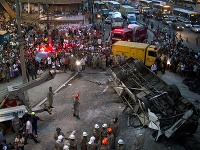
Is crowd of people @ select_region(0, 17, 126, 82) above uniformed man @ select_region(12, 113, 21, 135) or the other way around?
above

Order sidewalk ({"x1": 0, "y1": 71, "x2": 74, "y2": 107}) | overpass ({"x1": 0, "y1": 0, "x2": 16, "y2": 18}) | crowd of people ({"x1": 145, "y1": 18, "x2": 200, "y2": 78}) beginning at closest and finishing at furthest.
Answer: sidewalk ({"x1": 0, "y1": 71, "x2": 74, "y2": 107}) < crowd of people ({"x1": 145, "y1": 18, "x2": 200, "y2": 78}) < overpass ({"x1": 0, "y1": 0, "x2": 16, "y2": 18})

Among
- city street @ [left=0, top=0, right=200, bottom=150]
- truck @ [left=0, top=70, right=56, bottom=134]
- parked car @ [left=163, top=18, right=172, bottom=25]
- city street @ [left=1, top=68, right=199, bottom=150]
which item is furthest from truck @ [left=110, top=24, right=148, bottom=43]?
truck @ [left=0, top=70, right=56, bottom=134]

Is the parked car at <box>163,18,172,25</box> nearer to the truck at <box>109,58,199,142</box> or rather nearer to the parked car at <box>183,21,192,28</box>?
the parked car at <box>183,21,192,28</box>

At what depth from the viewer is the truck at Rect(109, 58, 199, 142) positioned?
549 inches

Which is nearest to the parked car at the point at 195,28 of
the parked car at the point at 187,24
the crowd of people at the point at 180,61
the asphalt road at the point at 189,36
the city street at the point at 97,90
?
the asphalt road at the point at 189,36

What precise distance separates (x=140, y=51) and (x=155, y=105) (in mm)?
12788

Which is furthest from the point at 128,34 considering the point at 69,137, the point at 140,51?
the point at 69,137

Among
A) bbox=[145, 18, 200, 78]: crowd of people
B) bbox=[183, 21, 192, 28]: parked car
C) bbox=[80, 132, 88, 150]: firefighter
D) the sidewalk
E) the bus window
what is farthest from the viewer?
bbox=[183, 21, 192, 28]: parked car

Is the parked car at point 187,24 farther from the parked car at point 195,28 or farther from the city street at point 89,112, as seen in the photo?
the city street at point 89,112

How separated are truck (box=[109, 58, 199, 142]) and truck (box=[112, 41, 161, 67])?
691cm

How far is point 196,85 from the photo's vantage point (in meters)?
22.3

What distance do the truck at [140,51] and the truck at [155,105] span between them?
272 inches

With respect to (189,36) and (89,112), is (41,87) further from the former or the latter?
(189,36)

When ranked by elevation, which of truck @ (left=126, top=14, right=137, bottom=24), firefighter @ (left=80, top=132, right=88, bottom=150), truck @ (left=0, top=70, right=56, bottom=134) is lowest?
firefighter @ (left=80, top=132, right=88, bottom=150)
